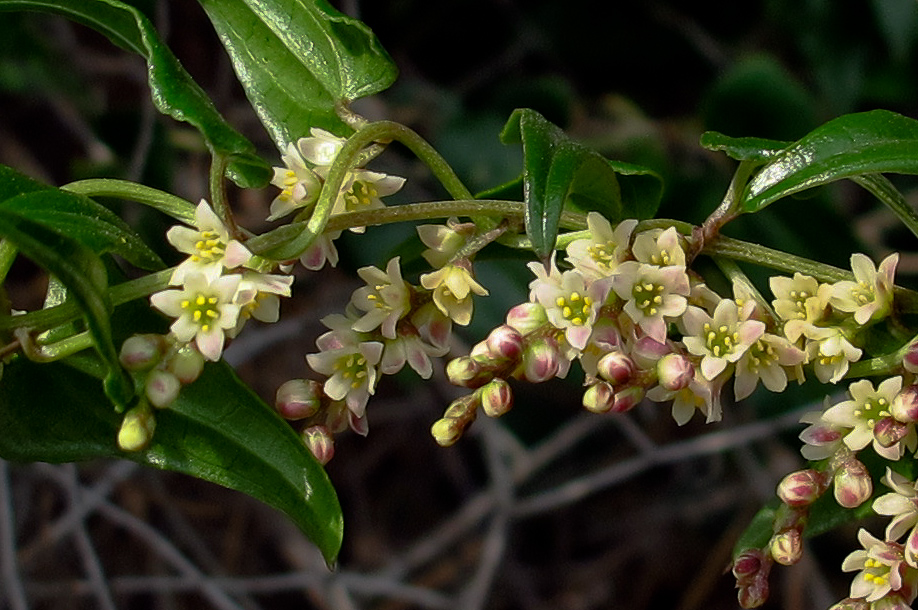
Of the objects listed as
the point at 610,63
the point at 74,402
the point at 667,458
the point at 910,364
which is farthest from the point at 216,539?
the point at 910,364

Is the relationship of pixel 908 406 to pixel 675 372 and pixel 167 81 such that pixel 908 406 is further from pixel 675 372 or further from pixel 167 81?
pixel 167 81

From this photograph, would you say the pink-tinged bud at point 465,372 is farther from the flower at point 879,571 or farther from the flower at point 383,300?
the flower at point 879,571

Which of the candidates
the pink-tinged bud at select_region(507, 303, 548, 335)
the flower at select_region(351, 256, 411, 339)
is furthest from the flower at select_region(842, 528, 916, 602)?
the flower at select_region(351, 256, 411, 339)

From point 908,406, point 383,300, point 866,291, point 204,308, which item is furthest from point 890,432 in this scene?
point 204,308

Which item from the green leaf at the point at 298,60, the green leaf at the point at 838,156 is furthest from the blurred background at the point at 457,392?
the green leaf at the point at 838,156

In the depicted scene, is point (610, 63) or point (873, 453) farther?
point (610, 63)

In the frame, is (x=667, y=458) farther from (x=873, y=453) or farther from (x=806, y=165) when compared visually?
(x=806, y=165)

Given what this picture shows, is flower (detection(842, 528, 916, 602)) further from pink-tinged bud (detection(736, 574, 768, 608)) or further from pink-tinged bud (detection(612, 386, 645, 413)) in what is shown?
pink-tinged bud (detection(612, 386, 645, 413))
